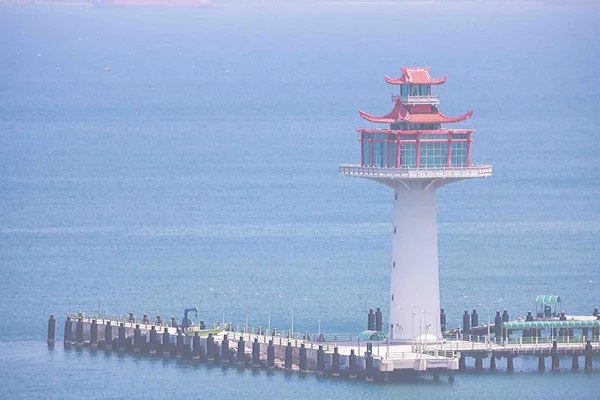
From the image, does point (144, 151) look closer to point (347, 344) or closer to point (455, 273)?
point (455, 273)

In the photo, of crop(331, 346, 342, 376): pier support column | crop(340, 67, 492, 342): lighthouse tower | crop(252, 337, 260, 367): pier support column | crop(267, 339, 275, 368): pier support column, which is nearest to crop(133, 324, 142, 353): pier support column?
crop(252, 337, 260, 367): pier support column

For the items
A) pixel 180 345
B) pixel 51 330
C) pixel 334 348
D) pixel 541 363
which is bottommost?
pixel 541 363

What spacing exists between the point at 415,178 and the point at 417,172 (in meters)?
0.44

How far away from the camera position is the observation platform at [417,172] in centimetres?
9631

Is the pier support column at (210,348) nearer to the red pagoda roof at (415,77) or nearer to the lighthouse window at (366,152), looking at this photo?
the lighthouse window at (366,152)

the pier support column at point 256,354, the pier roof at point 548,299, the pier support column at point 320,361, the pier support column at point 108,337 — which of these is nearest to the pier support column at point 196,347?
the pier support column at point 256,354

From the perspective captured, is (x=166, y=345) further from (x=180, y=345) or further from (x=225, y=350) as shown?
(x=225, y=350)

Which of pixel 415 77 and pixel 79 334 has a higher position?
pixel 415 77

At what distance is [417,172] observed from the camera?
96.3 m

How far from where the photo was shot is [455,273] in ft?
401

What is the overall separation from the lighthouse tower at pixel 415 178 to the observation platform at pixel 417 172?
0.12ft

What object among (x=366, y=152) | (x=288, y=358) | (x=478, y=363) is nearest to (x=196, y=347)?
(x=288, y=358)

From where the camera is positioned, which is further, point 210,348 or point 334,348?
point 210,348

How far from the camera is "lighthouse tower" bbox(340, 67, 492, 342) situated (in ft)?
317
